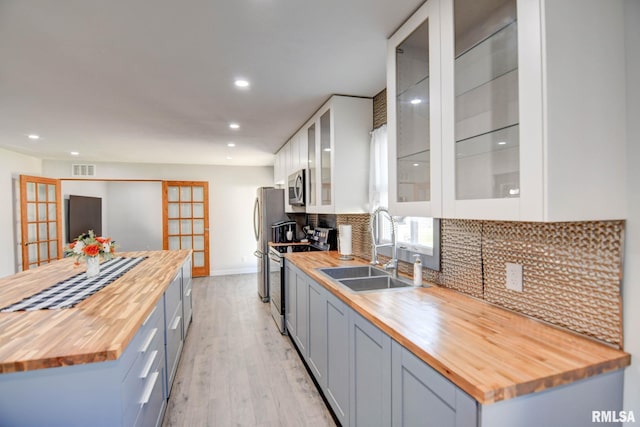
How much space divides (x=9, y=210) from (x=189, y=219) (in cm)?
268

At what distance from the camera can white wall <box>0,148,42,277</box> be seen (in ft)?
14.9

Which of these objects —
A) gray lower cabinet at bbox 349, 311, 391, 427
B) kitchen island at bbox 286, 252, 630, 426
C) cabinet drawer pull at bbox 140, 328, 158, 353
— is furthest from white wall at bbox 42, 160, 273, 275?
gray lower cabinet at bbox 349, 311, 391, 427

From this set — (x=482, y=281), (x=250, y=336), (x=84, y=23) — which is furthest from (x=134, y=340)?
(x=250, y=336)

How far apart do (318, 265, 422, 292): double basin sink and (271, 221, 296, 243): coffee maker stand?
2035 mm

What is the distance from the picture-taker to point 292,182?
3992 mm

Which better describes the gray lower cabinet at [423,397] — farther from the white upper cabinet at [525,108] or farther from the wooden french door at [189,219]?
the wooden french door at [189,219]

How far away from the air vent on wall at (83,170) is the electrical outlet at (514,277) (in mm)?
6817

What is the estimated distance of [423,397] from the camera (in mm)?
1087

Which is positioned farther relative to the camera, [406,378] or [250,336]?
[250,336]

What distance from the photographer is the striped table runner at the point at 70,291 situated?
163 cm

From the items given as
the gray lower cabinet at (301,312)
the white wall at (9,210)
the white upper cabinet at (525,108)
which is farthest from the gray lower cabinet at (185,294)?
the white wall at (9,210)

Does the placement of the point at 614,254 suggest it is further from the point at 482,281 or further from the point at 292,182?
the point at 292,182

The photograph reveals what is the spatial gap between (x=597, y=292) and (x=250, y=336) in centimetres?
306

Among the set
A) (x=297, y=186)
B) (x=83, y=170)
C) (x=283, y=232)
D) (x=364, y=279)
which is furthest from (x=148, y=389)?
(x=83, y=170)
